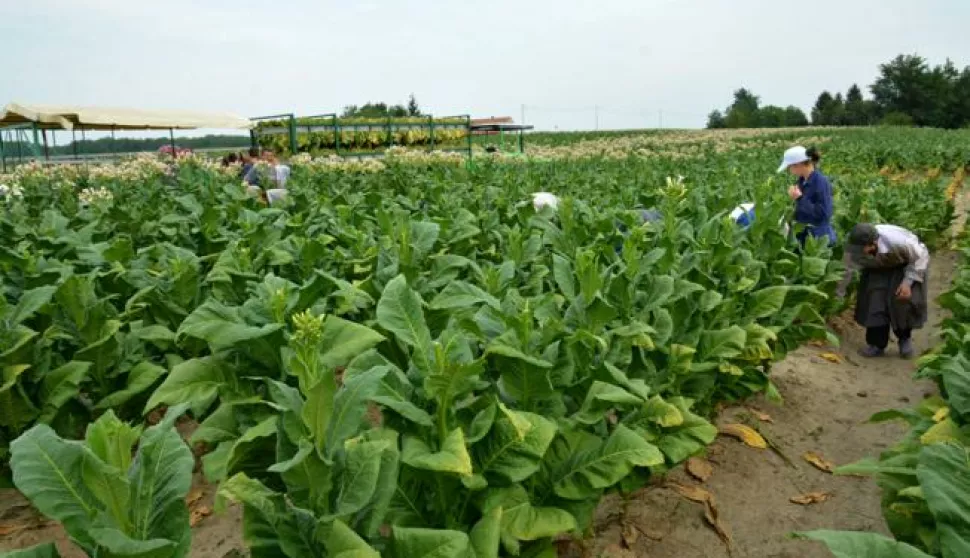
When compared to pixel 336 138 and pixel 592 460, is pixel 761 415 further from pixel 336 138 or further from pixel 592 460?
pixel 336 138

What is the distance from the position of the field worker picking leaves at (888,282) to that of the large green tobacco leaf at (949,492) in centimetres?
503

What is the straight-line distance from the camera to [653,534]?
354 cm

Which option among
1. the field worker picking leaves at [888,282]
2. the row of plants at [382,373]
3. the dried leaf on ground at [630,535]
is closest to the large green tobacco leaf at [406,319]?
the row of plants at [382,373]

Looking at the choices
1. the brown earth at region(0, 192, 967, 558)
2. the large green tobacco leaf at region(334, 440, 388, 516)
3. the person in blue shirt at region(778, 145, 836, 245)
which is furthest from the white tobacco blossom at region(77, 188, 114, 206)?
the person in blue shirt at region(778, 145, 836, 245)

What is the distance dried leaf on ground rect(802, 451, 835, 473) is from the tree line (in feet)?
267

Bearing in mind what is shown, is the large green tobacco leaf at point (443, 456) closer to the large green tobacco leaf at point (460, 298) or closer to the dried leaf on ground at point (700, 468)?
the large green tobacco leaf at point (460, 298)

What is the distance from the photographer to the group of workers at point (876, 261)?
6.47 m

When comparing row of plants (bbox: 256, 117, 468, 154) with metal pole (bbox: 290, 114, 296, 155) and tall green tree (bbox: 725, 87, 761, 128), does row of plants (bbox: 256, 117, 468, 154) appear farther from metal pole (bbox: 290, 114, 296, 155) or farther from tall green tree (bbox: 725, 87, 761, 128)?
tall green tree (bbox: 725, 87, 761, 128)

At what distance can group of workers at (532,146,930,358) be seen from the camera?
21.2 ft

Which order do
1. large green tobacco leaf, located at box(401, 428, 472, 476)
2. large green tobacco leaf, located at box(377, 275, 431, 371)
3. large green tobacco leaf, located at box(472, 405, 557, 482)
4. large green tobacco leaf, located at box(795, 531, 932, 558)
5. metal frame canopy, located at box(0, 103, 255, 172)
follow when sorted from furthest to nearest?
metal frame canopy, located at box(0, 103, 255, 172) → large green tobacco leaf, located at box(377, 275, 431, 371) → large green tobacco leaf, located at box(472, 405, 557, 482) → large green tobacco leaf, located at box(401, 428, 472, 476) → large green tobacco leaf, located at box(795, 531, 932, 558)

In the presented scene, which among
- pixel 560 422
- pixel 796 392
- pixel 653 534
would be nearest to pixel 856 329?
pixel 796 392

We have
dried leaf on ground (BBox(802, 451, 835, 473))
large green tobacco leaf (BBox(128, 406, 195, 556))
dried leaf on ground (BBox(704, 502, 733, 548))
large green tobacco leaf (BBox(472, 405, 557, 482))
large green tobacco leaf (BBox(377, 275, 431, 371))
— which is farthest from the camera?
dried leaf on ground (BBox(802, 451, 835, 473))

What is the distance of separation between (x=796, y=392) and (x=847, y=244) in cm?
188

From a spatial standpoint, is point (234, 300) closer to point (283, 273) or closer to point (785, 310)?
point (283, 273)
